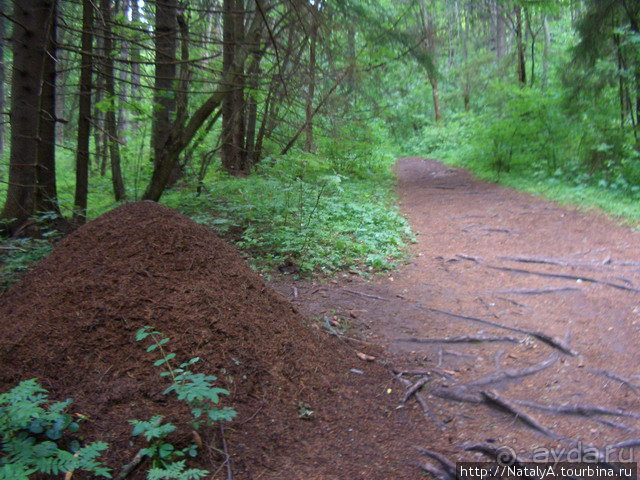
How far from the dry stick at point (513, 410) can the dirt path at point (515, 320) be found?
0.01m

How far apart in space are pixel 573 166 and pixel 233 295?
11.9 metres

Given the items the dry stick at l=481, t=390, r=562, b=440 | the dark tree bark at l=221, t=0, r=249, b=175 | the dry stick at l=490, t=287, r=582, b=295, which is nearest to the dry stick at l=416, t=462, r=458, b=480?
the dry stick at l=481, t=390, r=562, b=440

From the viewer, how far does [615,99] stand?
38.9ft

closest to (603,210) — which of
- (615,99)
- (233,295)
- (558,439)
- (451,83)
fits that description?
(615,99)

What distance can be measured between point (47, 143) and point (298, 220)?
13.4 ft

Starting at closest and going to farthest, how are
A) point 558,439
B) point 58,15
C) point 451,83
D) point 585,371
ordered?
1. point 558,439
2. point 585,371
3. point 58,15
4. point 451,83

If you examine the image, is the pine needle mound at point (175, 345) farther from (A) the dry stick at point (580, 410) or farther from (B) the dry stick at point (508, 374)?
(A) the dry stick at point (580, 410)

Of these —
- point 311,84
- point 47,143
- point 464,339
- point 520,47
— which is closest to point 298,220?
point 311,84

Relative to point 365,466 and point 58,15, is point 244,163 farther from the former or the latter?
point 365,466

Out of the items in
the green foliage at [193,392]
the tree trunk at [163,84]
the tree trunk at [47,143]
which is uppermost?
the tree trunk at [163,84]

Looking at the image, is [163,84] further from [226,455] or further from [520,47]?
[520,47]

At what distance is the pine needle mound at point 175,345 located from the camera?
2.68 metres

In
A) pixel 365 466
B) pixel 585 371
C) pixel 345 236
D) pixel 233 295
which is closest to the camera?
pixel 365 466

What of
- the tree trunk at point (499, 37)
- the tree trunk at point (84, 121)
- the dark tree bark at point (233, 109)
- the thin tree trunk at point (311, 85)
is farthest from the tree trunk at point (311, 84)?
the tree trunk at point (499, 37)
